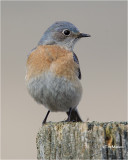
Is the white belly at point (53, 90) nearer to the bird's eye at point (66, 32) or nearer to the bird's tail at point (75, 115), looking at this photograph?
the bird's tail at point (75, 115)

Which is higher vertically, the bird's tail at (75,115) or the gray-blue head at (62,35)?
the gray-blue head at (62,35)

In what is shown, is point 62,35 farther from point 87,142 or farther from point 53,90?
point 87,142

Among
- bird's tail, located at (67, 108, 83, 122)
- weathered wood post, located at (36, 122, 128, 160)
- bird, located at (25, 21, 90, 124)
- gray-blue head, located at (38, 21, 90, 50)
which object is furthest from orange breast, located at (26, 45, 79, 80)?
weathered wood post, located at (36, 122, 128, 160)

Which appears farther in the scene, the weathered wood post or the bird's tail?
the bird's tail

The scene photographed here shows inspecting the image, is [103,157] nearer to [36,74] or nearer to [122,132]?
[122,132]

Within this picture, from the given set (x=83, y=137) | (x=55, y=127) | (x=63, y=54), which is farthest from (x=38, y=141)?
(x=63, y=54)

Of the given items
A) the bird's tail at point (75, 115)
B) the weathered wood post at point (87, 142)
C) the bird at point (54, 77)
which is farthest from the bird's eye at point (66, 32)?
the weathered wood post at point (87, 142)

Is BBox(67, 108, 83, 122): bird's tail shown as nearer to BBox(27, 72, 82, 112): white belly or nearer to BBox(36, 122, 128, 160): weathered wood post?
BBox(27, 72, 82, 112): white belly
